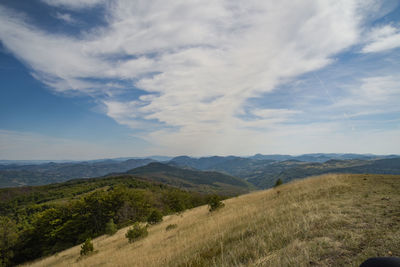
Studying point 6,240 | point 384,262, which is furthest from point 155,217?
point 6,240

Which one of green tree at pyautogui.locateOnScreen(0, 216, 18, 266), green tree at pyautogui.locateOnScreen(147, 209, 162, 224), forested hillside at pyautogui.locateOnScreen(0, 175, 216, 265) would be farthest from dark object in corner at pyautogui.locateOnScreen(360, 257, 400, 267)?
green tree at pyautogui.locateOnScreen(0, 216, 18, 266)

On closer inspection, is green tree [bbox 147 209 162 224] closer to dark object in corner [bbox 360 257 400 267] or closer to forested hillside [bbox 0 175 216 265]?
forested hillside [bbox 0 175 216 265]

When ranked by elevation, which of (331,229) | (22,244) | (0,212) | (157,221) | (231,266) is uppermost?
(331,229)

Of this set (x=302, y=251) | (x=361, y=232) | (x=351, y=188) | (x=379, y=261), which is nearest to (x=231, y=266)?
(x=302, y=251)

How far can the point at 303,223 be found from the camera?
506 cm

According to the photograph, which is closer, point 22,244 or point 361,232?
point 361,232

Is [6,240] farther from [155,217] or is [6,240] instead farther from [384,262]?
[384,262]

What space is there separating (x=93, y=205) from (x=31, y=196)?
136 meters

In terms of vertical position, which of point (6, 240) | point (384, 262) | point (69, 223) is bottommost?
point (6, 240)

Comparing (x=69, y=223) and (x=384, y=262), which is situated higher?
(x=384, y=262)

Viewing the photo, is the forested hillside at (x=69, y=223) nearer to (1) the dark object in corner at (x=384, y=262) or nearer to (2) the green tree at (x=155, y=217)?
(2) the green tree at (x=155, y=217)

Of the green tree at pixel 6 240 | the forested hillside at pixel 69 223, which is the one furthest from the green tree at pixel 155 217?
the green tree at pixel 6 240

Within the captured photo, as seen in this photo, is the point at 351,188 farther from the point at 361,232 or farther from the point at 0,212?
the point at 0,212

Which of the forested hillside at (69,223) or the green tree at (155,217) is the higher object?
the green tree at (155,217)
